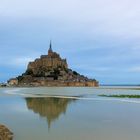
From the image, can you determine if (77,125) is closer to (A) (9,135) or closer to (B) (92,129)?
(B) (92,129)

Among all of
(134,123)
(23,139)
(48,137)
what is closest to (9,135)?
(23,139)

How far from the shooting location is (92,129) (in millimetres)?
17844

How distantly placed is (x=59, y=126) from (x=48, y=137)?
3775 mm

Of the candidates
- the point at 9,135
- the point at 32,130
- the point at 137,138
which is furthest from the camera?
the point at 32,130

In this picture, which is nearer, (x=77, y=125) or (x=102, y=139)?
(x=102, y=139)

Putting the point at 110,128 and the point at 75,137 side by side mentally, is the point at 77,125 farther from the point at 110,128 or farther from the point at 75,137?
the point at 75,137

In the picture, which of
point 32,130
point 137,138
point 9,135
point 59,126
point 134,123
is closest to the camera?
point 9,135

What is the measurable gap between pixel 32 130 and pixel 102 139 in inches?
167

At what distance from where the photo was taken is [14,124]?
1931 cm

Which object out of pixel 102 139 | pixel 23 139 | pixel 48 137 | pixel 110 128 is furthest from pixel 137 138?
pixel 23 139

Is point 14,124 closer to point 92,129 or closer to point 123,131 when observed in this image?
point 92,129

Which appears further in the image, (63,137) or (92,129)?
(92,129)

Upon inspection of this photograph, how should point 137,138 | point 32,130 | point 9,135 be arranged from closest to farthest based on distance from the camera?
point 9,135, point 137,138, point 32,130

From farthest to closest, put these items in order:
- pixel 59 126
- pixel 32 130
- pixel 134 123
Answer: pixel 134 123, pixel 59 126, pixel 32 130
